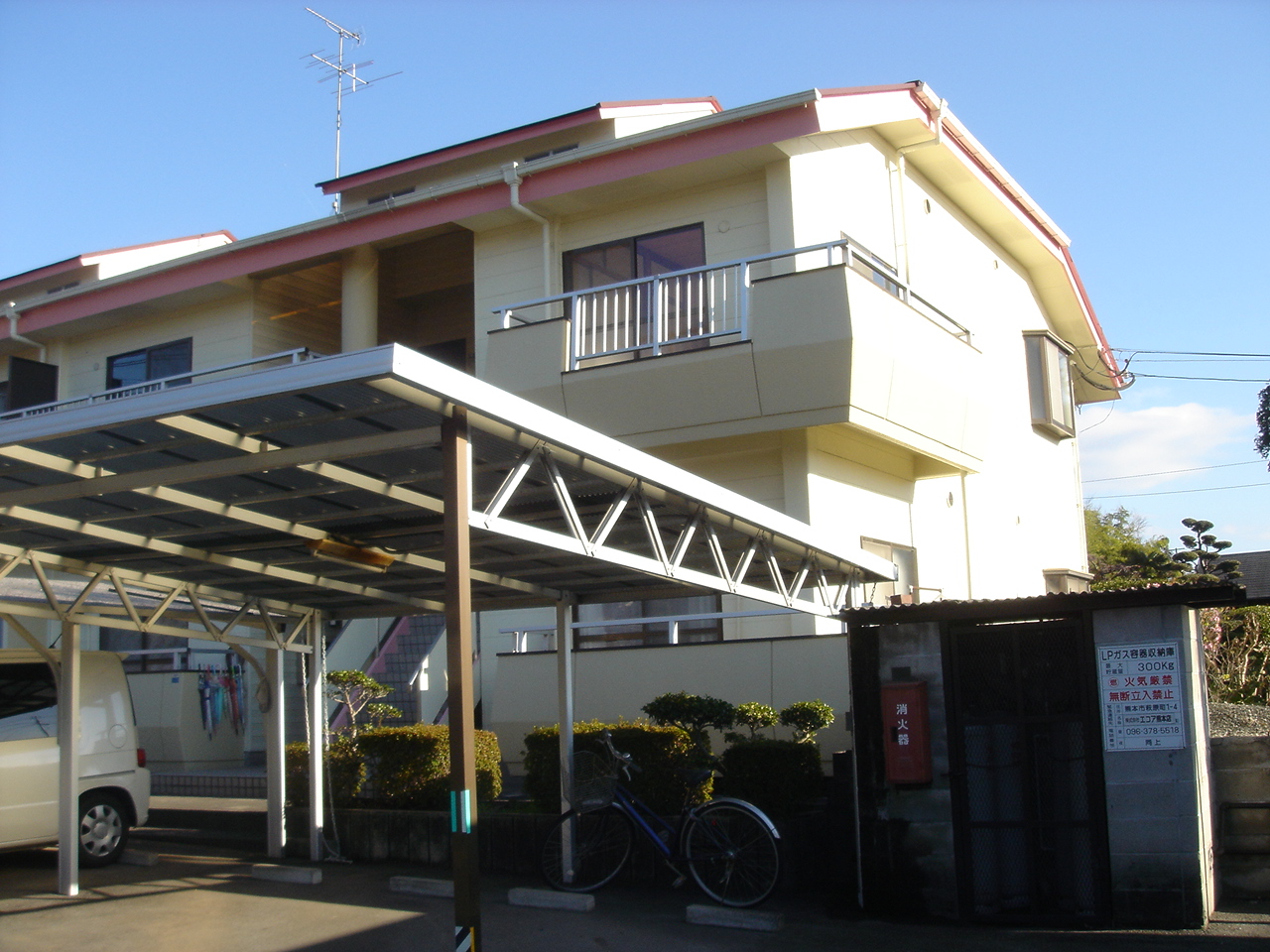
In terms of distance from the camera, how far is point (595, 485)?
7055 mm

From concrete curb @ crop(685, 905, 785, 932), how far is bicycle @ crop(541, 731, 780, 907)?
0.93 feet

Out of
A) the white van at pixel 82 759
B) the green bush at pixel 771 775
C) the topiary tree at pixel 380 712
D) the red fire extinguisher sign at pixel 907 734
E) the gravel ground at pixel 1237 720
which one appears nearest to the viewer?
the red fire extinguisher sign at pixel 907 734

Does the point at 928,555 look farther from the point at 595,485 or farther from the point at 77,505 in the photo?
the point at 77,505

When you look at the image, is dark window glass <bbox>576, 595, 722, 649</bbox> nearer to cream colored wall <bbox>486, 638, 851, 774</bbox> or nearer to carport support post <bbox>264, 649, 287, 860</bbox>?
cream colored wall <bbox>486, 638, 851, 774</bbox>

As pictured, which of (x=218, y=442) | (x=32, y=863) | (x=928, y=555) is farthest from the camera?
(x=928, y=555)

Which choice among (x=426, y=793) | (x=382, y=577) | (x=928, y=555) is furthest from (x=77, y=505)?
(x=928, y=555)

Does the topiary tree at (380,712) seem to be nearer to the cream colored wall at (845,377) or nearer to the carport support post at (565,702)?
the cream colored wall at (845,377)

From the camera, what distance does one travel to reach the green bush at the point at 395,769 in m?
10.6

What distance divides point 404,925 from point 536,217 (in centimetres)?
900

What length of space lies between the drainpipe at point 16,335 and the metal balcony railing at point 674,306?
9.01 meters

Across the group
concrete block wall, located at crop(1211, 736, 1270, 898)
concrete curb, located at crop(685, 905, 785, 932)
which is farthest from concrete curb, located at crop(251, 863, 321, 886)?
concrete block wall, located at crop(1211, 736, 1270, 898)

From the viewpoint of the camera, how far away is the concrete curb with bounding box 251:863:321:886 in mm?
9438

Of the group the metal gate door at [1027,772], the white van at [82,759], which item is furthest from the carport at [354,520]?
the metal gate door at [1027,772]

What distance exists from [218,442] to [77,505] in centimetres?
214
